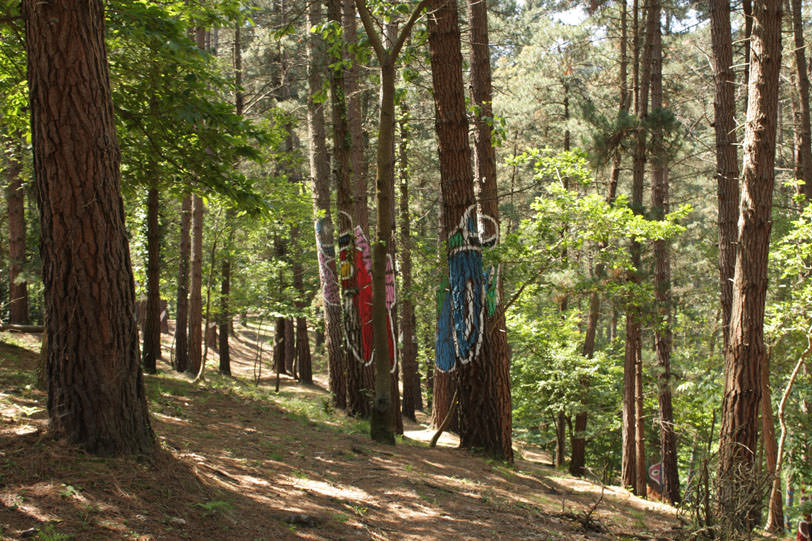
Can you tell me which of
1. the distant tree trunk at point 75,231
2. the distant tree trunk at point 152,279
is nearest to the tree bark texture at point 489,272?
the distant tree trunk at point 75,231

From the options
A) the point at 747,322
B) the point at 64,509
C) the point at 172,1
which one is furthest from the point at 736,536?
the point at 172,1

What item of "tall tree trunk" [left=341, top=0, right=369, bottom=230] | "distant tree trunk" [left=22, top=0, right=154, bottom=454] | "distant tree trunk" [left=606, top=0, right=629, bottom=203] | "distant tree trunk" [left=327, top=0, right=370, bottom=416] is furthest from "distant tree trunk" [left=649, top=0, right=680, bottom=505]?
"distant tree trunk" [left=22, top=0, right=154, bottom=454]

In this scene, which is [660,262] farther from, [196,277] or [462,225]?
[196,277]

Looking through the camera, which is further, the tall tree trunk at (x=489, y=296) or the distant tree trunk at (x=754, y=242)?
the tall tree trunk at (x=489, y=296)

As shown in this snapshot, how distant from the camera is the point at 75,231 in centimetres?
377

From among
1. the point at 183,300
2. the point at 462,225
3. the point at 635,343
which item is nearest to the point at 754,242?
the point at 462,225

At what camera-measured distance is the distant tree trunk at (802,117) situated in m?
12.5

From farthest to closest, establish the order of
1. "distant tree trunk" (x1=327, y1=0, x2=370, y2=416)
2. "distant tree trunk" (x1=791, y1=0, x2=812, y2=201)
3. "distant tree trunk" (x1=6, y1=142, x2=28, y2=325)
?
"distant tree trunk" (x1=791, y1=0, x2=812, y2=201) < "distant tree trunk" (x1=6, y1=142, x2=28, y2=325) < "distant tree trunk" (x1=327, y1=0, x2=370, y2=416)

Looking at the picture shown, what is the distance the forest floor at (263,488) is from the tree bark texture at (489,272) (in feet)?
2.08

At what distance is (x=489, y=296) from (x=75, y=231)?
5560mm

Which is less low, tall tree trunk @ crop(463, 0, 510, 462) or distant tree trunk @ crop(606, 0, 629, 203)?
distant tree trunk @ crop(606, 0, 629, 203)

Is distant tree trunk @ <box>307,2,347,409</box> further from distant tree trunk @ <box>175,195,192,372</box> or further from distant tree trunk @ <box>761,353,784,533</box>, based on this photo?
distant tree trunk @ <box>761,353,784,533</box>

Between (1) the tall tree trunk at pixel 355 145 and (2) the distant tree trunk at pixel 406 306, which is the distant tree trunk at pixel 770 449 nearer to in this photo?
(1) the tall tree trunk at pixel 355 145

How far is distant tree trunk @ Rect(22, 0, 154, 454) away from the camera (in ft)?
12.4
